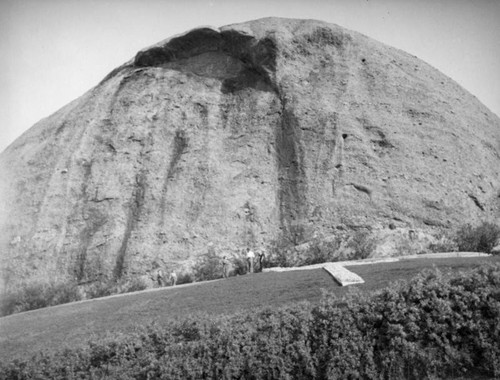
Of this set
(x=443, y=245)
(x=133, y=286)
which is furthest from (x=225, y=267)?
(x=443, y=245)

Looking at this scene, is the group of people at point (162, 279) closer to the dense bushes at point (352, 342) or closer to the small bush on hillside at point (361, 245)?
the small bush on hillside at point (361, 245)

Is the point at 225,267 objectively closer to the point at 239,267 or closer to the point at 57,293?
the point at 239,267

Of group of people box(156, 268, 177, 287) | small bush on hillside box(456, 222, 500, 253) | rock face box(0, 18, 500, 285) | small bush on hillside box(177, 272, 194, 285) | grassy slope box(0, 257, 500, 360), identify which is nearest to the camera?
grassy slope box(0, 257, 500, 360)

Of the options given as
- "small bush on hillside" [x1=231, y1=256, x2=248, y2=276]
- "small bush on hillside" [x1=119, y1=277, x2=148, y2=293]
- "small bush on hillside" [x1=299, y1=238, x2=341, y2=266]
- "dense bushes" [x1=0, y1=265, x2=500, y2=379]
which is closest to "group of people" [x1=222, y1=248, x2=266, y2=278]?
"small bush on hillside" [x1=231, y1=256, x2=248, y2=276]

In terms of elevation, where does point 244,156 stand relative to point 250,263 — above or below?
above

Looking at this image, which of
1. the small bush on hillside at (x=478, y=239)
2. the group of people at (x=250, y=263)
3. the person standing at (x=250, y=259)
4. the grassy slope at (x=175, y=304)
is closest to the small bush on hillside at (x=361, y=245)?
the small bush on hillside at (x=478, y=239)

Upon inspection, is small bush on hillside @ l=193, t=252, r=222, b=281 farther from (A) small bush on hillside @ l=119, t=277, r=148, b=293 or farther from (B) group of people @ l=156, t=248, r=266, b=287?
(A) small bush on hillside @ l=119, t=277, r=148, b=293
